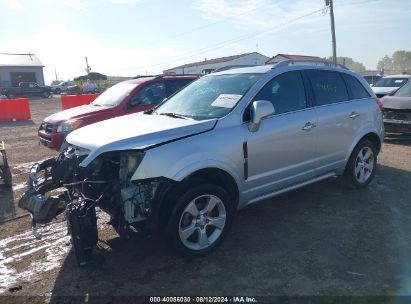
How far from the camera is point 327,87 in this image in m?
5.04

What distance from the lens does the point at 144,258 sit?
12.5 ft

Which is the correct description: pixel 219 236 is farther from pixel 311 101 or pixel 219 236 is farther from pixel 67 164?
pixel 311 101

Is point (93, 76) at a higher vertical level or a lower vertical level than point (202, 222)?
higher

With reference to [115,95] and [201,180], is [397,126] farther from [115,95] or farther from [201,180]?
[201,180]

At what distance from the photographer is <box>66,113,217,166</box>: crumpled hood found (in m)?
3.40

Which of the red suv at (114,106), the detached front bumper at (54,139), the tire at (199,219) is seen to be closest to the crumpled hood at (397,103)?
the red suv at (114,106)

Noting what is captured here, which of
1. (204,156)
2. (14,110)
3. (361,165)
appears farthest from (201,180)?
(14,110)

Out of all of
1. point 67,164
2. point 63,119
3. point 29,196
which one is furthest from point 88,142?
point 63,119

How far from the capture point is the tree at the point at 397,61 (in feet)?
502

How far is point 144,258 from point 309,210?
2334mm

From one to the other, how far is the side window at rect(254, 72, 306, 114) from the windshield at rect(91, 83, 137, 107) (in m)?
4.44

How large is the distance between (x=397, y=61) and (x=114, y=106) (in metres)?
182

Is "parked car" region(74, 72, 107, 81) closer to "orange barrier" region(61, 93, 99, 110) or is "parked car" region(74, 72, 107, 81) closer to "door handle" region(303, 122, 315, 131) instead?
"orange barrier" region(61, 93, 99, 110)

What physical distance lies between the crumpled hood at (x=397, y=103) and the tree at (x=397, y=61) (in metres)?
158
